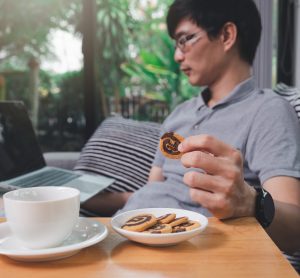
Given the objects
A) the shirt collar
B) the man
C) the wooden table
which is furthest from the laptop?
the wooden table

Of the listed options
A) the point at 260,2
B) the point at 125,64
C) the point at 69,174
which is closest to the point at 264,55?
the point at 260,2

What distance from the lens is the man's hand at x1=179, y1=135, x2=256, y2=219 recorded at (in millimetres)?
696

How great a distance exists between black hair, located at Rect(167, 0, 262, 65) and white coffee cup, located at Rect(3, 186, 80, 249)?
2.99 feet

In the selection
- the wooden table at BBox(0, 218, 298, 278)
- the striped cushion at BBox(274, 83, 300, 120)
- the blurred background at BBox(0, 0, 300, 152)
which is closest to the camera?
the wooden table at BBox(0, 218, 298, 278)

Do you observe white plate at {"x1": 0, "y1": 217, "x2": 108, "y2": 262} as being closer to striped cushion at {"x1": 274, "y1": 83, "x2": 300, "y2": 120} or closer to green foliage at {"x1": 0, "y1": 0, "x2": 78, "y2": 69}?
striped cushion at {"x1": 274, "y1": 83, "x2": 300, "y2": 120}

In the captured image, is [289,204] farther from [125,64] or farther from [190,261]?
[125,64]

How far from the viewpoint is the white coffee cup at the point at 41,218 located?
53cm

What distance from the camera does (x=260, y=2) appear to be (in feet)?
8.45

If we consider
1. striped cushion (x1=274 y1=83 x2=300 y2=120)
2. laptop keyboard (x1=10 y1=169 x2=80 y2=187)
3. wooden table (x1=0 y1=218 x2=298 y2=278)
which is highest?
striped cushion (x1=274 y1=83 x2=300 y2=120)

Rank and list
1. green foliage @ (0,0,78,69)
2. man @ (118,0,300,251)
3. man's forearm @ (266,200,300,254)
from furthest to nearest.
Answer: green foliage @ (0,0,78,69), man's forearm @ (266,200,300,254), man @ (118,0,300,251)

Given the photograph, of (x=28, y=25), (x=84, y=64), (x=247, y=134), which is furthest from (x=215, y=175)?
(x=28, y=25)

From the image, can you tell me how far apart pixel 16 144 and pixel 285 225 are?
44.1 inches

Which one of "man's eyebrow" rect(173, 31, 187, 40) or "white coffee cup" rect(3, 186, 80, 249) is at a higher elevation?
"man's eyebrow" rect(173, 31, 187, 40)

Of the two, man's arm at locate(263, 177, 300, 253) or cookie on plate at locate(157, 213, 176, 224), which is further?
man's arm at locate(263, 177, 300, 253)
